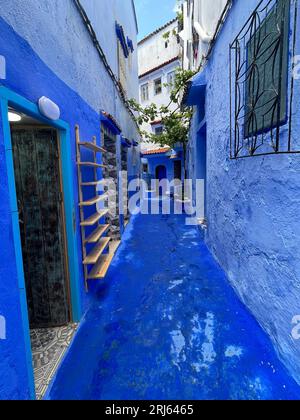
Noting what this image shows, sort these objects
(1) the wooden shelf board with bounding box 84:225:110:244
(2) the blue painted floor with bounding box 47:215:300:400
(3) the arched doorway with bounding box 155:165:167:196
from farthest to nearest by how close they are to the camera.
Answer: (3) the arched doorway with bounding box 155:165:167:196
(1) the wooden shelf board with bounding box 84:225:110:244
(2) the blue painted floor with bounding box 47:215:300:400

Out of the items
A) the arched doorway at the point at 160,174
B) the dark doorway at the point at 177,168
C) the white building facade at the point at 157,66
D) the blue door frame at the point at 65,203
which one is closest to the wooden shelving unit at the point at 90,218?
the blue door frame at the point at 65,203

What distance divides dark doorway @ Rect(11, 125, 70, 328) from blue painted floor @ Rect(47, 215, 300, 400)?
0.56m

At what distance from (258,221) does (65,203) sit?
228 centimetres

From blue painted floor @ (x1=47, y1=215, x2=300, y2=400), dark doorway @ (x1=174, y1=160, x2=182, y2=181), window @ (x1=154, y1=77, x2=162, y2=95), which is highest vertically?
window @ (x1=154, y1=77, x2=162, y2=95)

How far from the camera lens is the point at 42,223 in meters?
2.52

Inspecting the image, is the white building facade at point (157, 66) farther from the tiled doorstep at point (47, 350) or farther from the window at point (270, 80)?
the tiled doorstep at point (47, 350)

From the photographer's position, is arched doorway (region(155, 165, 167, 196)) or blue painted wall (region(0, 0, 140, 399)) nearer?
blue painted wall (region(0, 0, 140, 399))

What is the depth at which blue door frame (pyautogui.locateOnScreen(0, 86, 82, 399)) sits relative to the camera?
55.2 inches

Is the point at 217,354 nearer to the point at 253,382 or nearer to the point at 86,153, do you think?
the point at 253,382

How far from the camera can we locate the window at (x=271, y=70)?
192 cm

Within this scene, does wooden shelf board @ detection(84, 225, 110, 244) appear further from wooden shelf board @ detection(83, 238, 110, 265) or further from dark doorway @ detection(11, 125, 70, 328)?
dark doorway @ detection(11, 125, 70, 328)

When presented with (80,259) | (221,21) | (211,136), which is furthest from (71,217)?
(221,21)

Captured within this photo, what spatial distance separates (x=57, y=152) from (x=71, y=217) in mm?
756

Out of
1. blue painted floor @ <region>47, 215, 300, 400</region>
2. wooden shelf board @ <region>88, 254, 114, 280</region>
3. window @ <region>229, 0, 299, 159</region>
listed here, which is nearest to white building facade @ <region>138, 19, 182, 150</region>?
window @ <region>229, 0, 299, 159</region>
